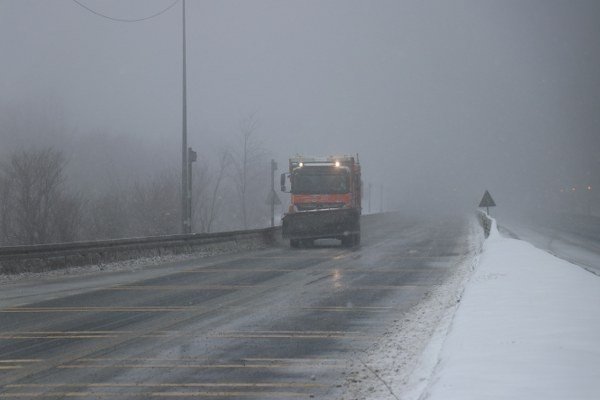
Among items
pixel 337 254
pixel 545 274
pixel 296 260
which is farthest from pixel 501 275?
pixel 337 254

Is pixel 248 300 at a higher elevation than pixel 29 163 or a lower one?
lower

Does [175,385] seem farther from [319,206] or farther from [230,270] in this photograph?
[319,206]

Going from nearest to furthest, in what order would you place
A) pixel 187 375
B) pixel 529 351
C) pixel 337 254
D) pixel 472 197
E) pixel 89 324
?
pixel 529 351 → pixel 187 375 → pixel 89 324 → pixel 337 254 → pixel 472 197

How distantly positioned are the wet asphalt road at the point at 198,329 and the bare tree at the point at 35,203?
90.3 feet

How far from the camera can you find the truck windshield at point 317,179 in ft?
93.6

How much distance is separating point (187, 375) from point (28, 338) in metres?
3.32

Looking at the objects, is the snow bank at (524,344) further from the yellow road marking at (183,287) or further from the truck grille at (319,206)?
the truck grille at (319,206)

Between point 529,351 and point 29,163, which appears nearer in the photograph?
point 529,351

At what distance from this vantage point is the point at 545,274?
12250mm

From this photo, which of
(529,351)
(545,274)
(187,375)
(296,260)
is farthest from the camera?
(296,260)

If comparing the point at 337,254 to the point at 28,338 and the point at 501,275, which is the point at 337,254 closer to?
the point at 501,275

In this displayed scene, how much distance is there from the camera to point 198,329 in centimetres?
974

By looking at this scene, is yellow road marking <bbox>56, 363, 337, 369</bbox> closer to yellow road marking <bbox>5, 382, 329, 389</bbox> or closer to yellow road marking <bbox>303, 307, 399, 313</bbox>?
yellow road marking <bbox>5, 382, 329, 389</bbox>

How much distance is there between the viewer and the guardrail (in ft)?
59.1
